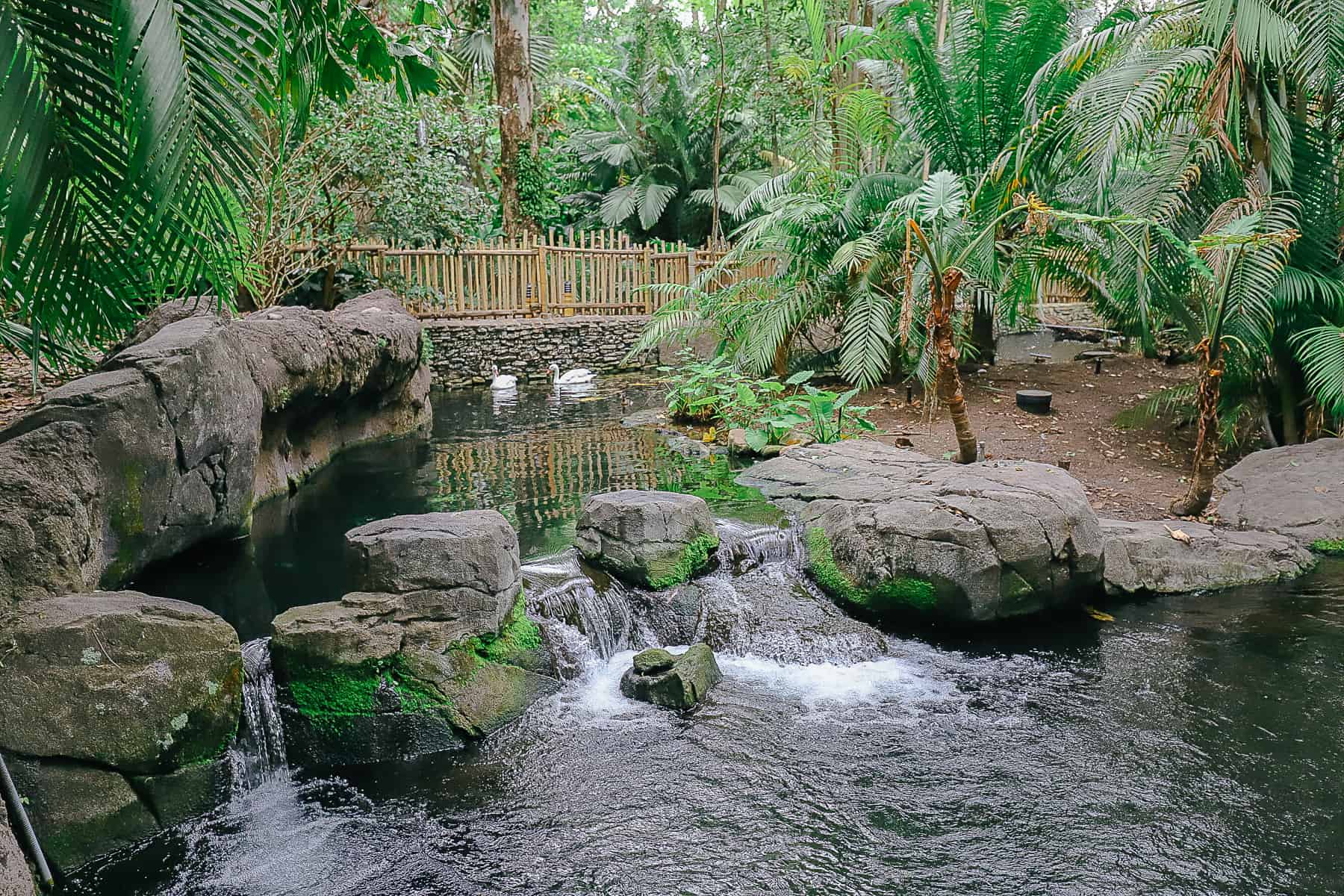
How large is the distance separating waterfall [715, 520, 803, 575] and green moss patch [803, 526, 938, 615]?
0.18 metres

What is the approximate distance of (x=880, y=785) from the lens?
4.20m

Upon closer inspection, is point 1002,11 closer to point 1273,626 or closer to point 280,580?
point 1273,626

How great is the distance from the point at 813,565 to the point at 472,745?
270 cm

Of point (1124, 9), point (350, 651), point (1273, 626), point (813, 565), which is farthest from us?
point (1124, 9)

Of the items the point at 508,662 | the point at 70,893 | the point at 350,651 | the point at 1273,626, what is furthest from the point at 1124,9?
the point at 70,893

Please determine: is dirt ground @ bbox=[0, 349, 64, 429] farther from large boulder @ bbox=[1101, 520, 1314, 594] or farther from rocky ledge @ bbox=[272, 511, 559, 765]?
large boulder @ bbox=[1101, 520, 1314, 594]

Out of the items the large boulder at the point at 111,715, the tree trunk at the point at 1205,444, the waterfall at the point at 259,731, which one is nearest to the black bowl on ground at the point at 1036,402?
the tree trunk at the point at 1205,444

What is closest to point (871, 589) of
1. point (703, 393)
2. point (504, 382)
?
point (703, 393)

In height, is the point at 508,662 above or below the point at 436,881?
above

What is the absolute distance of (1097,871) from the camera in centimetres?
361

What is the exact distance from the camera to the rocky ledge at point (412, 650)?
14.7 feet

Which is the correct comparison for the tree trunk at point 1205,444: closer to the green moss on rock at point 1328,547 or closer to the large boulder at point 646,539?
the green moss on rock at point 1328,547

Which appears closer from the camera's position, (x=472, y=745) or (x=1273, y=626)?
(x=472, y=745)

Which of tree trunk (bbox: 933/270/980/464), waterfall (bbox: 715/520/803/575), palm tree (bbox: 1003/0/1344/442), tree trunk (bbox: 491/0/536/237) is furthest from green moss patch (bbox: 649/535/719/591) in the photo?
tree trunk (bbox: 491/0/536/237)
